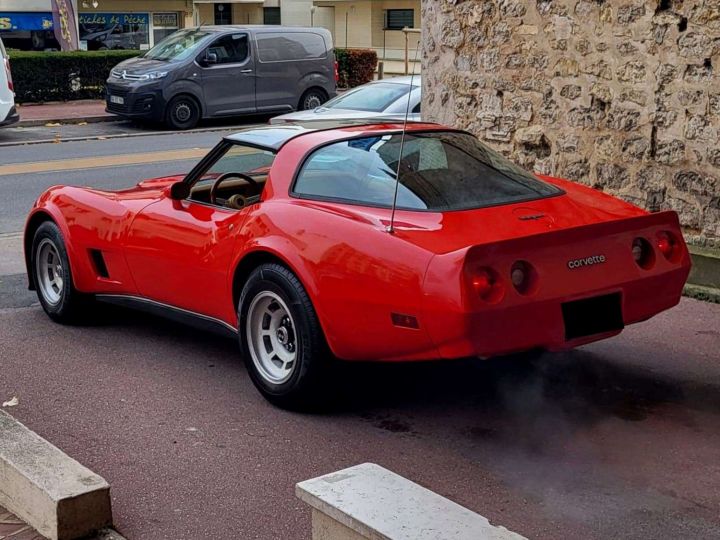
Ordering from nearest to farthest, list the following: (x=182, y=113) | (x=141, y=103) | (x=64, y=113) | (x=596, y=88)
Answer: (x=596, y=88), (x=141, y=103), (x=182, y=113), (x=64, y=113)

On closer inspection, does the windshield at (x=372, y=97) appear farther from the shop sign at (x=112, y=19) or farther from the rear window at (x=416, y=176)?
the shop sign at (x=112, y=19)

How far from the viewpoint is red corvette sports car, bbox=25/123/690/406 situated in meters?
5.03

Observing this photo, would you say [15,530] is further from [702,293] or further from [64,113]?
[64,113]

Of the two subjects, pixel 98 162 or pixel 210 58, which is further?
pixel 210 58

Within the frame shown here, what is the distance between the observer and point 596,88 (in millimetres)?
8938

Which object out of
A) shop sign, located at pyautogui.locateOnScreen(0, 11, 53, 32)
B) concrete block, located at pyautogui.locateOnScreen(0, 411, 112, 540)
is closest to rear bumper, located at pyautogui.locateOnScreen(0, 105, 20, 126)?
concrete block, located at pyautogui.locateOnScreen(0, 411, 112, 540)

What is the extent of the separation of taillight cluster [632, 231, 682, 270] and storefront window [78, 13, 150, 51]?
3410cm

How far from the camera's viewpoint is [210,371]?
21.2 ft

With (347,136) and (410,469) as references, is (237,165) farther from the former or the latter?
(410,469)

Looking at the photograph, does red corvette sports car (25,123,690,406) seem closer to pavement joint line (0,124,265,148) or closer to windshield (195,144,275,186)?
windshield (195,144,275,186)

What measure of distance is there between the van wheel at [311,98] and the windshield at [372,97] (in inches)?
287

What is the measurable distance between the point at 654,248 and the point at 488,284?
110 cm

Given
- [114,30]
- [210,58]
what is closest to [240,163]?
[210,58]

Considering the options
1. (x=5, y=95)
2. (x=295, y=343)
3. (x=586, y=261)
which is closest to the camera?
(x=586, y=261)
